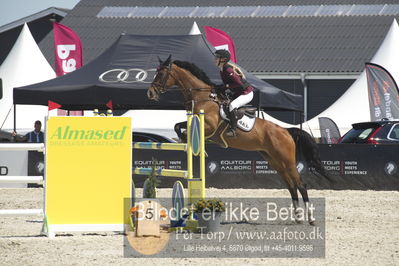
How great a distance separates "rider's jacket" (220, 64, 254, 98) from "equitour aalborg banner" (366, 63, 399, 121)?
1258 cm

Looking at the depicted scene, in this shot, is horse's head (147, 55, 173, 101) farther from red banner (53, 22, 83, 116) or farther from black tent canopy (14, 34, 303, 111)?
red banner (53, 22, 83, 116)

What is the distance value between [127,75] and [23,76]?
9.11 meters

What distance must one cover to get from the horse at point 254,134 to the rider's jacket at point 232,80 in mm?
532

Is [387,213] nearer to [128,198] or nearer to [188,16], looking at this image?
[128,198]

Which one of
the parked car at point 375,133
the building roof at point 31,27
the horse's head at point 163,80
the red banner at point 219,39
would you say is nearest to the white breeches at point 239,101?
the horse's head at point 163,80

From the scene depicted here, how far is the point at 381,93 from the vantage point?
24828mm

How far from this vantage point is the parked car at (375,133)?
19984 mm

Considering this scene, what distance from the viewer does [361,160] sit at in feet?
62.5

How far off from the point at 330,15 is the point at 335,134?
1765 cm

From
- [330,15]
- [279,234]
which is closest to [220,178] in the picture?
[279,234]

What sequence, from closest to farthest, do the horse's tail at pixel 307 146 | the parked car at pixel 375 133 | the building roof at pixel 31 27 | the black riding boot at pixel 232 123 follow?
the black riding boot at pixel 232 123 < the horse's tail at pixel 307 146 < the parked car at pixel 375 133 < the building roof at pixel 31 27

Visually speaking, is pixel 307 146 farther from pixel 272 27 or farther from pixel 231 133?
pixel 272 27

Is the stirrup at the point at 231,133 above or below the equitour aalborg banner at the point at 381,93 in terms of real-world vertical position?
below

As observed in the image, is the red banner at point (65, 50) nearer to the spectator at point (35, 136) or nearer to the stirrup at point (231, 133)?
the spectator at point (35, 136)
